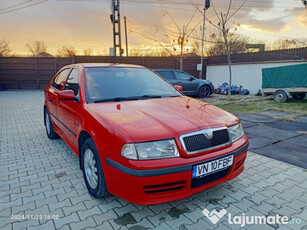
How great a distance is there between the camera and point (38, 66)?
16234mm

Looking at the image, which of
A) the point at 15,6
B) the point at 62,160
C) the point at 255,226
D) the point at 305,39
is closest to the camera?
the point at 255,226

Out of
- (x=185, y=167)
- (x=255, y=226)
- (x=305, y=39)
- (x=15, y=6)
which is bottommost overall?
(x=255, y=226)

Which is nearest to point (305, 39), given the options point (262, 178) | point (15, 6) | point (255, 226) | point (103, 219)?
Result: point (262, 178)

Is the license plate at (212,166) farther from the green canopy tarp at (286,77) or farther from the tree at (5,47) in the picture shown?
the tree at (5,47)

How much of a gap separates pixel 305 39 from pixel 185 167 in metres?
15.7

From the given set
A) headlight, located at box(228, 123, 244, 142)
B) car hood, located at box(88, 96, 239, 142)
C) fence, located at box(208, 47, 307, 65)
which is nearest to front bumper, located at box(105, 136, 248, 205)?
car hood, located at box(88, 96, 239, 142)

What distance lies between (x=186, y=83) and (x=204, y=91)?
1255mm

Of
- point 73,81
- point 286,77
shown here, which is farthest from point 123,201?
point 286,77

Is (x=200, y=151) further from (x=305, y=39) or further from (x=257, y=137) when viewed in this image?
(x=305, y=39)

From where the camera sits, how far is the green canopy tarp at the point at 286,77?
28.8ft

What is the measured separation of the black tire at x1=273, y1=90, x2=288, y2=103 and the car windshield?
811cm

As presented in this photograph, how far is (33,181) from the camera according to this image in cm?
283

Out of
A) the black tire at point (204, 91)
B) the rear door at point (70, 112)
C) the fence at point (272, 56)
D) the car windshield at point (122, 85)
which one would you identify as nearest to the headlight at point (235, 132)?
the car windshield at point (122, 85)

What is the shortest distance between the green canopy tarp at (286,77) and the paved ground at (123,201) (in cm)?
718
